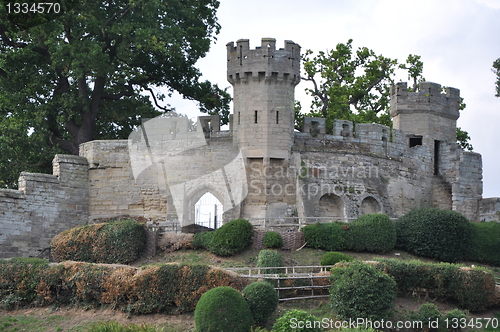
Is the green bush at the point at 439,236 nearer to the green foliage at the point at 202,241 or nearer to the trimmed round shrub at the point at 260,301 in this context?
the green foliage at the point at 202,241

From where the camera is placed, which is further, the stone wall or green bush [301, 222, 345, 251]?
the stone wall

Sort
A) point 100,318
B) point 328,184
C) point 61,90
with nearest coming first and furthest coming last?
point 100,318 → point 328,184 → point 61,90

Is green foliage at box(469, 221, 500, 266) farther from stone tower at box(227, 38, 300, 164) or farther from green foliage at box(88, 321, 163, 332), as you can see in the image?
green foliage at box(88, 321, 163, 332)

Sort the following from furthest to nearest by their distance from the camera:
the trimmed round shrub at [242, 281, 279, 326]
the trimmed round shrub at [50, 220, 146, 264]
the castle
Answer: the castle
the trimmed round shrub at [50, 220, 146, 264]
the trimmed round shrub at [242, 281, 279, 326]

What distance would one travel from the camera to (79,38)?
1490 inches

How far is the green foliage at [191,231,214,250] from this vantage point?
33094 millimetres

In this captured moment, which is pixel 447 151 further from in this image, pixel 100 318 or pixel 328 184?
pixel 100 318

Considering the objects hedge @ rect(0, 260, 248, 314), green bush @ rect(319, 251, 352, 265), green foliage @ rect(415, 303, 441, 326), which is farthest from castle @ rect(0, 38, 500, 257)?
green foliage @ rect(415, 303, 441, 326)

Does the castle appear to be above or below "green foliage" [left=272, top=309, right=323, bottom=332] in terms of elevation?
above

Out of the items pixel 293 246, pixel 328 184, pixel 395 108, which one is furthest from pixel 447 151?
pixel 293 246

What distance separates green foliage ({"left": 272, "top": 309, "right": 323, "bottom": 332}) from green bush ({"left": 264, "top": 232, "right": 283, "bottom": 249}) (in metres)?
7.36

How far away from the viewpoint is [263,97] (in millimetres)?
36062

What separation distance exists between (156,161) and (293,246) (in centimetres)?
817

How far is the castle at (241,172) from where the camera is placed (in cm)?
3541
